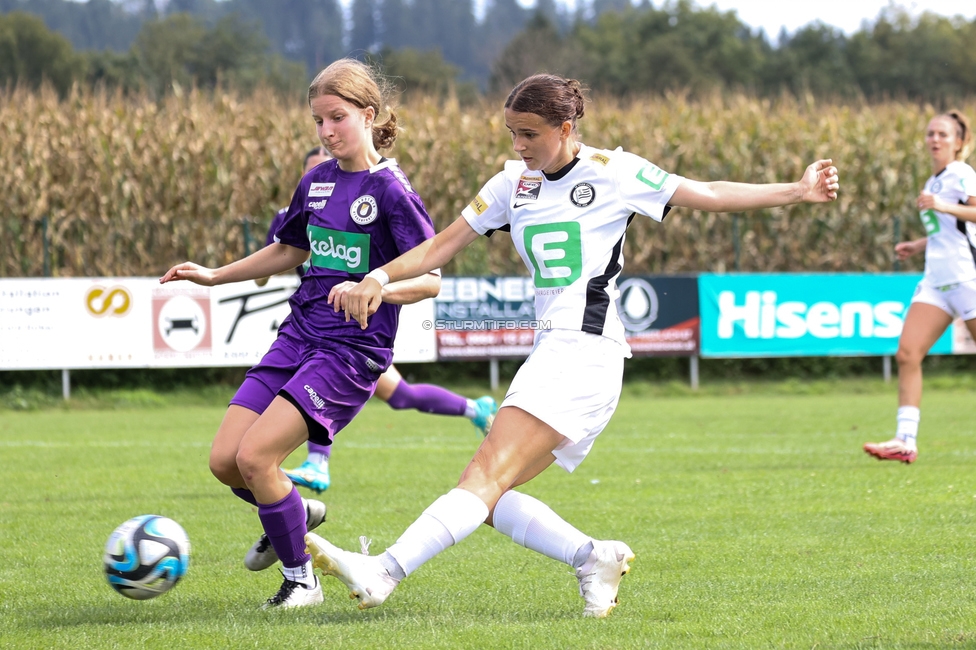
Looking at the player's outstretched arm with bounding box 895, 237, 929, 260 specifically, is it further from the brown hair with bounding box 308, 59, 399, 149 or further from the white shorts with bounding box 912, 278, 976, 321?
the brown hair with bounding box 308, 59, 399, 149

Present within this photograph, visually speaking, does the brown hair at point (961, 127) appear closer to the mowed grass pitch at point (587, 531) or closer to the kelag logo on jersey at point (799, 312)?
the mowed grass pitch at point (587, 531)

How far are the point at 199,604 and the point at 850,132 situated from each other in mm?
17308

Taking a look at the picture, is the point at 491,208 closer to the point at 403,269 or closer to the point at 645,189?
the point at 403,269

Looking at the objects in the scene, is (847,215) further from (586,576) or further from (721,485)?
(586,576)

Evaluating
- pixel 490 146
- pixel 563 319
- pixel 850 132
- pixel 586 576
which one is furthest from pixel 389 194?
pixel 850 132

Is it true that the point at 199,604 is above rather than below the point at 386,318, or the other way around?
below

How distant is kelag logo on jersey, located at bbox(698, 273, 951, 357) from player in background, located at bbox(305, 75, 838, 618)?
1112 cm

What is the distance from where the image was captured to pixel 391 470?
8.48 m

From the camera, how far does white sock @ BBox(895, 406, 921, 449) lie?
25.4 ft

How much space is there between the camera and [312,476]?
6.97m

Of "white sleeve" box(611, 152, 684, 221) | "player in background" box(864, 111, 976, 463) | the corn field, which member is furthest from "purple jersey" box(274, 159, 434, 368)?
the corn field

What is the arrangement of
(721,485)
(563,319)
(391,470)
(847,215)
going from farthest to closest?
(847,215) < (391,470) < (721,485) < (563,319)

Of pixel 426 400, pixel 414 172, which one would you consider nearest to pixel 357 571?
pixel 426 400

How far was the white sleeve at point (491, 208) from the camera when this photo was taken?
416cm
